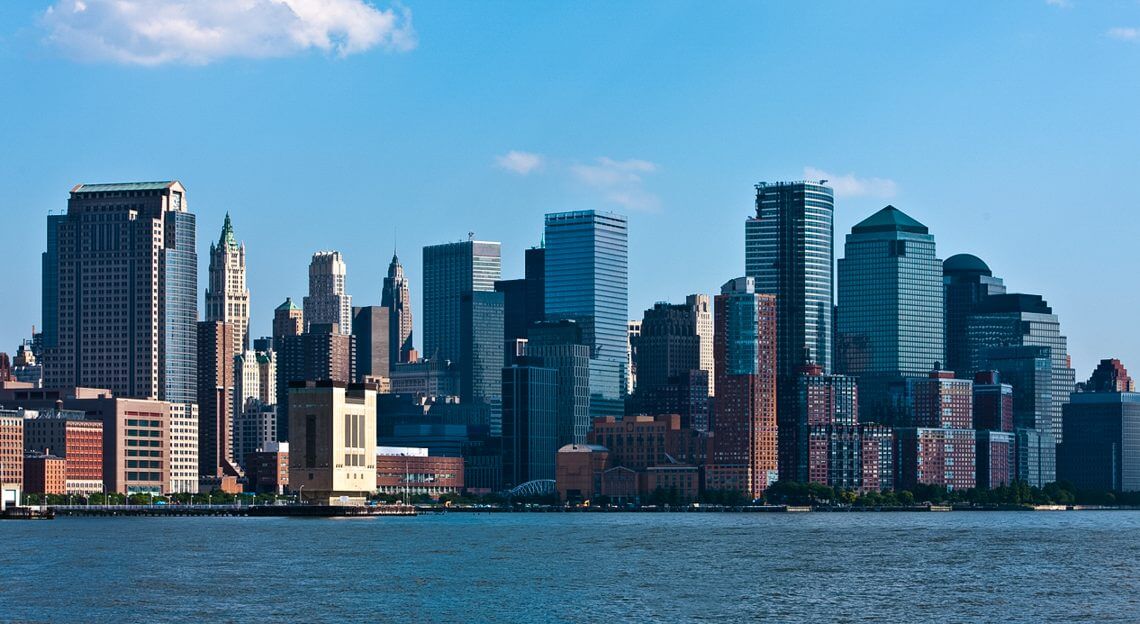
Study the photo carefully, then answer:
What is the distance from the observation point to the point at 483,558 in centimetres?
17788

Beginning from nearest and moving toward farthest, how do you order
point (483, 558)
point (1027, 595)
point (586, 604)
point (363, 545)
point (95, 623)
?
point (95, 623) < point (586, 604) < point (1027, 595) < point (483, 558) < point (363, 545)

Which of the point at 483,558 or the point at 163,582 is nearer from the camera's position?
the point at 163,582

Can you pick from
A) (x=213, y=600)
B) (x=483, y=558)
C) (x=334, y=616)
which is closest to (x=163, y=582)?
(x=213, y=600)

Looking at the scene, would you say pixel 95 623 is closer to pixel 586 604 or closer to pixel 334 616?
pixel 334 616

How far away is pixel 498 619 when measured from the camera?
122 m

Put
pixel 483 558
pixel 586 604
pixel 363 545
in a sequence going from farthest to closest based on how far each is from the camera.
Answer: pixel 363 545 < pixel 483 558 < pixel 586 604

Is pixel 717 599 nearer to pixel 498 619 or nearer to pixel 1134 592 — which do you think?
pixel 498 619

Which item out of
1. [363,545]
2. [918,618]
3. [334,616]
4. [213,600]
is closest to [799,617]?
[918,618]

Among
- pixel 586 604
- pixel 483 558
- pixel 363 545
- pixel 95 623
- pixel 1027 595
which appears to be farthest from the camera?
pixel 363 545

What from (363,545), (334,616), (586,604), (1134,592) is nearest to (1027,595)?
(1134,592)

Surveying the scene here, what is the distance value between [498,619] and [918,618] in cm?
2465

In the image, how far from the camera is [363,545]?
655 ft

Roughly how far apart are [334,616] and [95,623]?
13.7 meters

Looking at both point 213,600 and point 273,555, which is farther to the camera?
point 273,555
